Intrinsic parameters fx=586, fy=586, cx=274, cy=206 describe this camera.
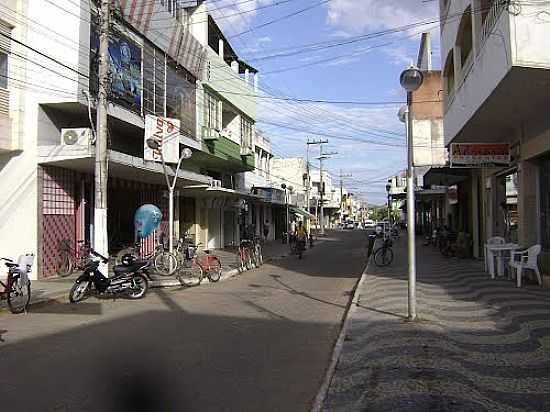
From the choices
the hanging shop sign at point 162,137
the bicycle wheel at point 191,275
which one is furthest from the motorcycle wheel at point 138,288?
the hanging shop sign at point 162,137

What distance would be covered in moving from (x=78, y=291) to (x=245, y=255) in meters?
9.53

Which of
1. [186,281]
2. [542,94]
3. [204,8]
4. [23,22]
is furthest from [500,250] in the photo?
[204,8]

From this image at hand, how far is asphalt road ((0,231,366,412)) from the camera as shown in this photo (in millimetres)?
5906

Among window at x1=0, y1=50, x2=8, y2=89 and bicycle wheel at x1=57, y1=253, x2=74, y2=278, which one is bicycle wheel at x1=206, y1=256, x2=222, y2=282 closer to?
bicycle wheel at x1=57, y1=253, x2=74, y2=278

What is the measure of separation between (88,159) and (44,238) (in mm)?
2808

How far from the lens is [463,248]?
22859 millimetres

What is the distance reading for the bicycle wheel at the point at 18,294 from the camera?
11883 mm

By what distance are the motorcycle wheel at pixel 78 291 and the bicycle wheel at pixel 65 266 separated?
5.08 meters

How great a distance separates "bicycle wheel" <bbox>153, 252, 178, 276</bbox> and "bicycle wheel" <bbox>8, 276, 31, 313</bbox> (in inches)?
244

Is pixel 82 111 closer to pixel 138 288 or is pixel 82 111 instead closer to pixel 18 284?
pixel 138 288

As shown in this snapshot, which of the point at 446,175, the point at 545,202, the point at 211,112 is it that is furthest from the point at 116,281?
the point at 211,112

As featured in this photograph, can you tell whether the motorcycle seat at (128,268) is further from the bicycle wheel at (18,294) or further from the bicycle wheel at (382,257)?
the bicycle wheel at (382,257)

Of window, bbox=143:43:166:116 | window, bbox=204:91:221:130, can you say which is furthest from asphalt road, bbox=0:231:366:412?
window, bbox=204:91:221:130

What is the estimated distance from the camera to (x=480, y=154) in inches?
631
